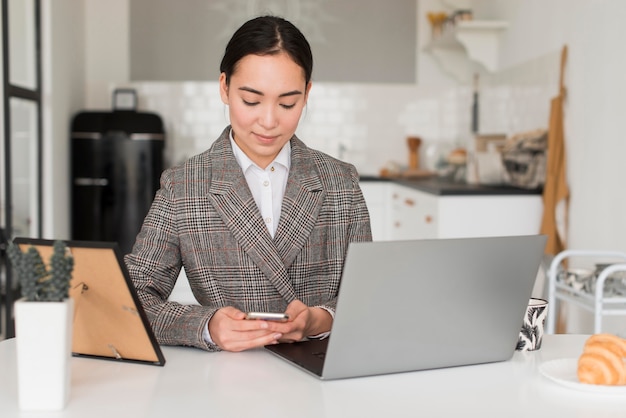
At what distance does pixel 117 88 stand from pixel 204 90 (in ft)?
1.95

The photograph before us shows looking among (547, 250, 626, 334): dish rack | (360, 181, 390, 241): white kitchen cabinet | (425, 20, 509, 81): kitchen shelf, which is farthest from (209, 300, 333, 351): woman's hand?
(360, 181, 390, 241): white kitchen cabinet

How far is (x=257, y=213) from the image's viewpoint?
5.53 feet

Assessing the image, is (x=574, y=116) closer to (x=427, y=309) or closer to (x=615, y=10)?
(x=615, y=10)

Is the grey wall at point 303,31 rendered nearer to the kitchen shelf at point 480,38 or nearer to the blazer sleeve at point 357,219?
the kitchen shelf at point 480,38

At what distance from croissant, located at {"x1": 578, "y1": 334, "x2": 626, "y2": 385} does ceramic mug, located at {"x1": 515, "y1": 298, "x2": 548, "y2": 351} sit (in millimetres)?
201

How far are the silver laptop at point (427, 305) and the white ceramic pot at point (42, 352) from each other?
0.37 metres

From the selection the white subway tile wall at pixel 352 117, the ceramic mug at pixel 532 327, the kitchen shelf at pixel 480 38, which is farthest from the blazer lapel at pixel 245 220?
the white subway tile wall at pixel 352 117

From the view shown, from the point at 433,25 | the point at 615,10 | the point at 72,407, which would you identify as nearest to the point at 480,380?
the point at 72,407

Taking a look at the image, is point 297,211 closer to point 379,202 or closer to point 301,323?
point 301,323

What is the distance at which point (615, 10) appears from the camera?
3293 mm

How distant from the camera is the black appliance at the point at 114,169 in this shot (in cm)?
552

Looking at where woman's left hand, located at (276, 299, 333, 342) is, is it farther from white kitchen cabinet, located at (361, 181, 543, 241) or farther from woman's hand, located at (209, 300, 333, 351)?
white kitchen cabinet, located at (361, 181, 543, 241)

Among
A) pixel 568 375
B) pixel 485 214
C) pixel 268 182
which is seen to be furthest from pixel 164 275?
pixel 485 214

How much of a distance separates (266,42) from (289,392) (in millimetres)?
705
